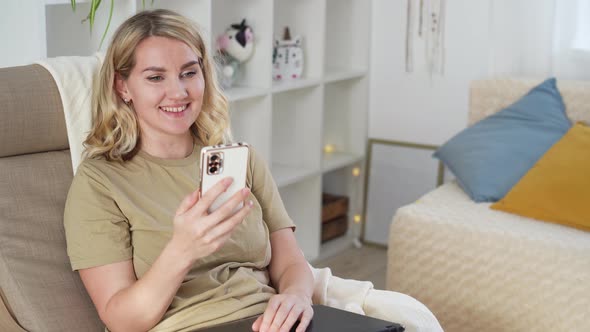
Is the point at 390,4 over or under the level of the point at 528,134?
over

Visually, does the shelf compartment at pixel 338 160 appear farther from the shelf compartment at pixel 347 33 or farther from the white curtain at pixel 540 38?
the white curtain at pixel 540 38

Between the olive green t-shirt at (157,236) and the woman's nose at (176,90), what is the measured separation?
15cm

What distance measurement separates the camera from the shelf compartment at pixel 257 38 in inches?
122

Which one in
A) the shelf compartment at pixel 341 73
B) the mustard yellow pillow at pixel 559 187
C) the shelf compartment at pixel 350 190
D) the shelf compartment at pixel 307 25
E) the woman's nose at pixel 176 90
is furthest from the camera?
the shelf compartment at pixel 350 190

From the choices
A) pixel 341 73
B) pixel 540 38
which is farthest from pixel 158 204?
pixel 540 38

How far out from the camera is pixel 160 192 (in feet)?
5.61

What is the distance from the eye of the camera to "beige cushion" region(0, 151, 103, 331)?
1.66m

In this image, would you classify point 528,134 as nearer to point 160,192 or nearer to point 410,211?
point 410,211

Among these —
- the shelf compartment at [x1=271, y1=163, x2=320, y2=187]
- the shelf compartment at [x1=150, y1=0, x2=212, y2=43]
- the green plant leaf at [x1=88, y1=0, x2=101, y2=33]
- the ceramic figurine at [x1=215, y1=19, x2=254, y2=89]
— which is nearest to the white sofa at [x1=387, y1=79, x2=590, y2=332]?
Result: the shelf compartment at [x1=271, y1=163, x2=320, y2=187]

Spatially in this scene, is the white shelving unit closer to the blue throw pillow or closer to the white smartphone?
the blue throw pillow

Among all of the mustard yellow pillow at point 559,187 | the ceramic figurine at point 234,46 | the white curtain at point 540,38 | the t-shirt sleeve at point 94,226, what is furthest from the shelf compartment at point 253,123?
the t-shirt sleeve at point 94,226

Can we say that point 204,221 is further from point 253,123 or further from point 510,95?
point 510,95

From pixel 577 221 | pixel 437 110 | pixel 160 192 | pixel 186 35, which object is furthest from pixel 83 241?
pixel 437 110

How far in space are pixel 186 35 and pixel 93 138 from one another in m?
0.28
